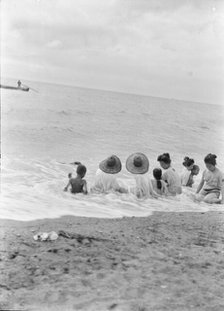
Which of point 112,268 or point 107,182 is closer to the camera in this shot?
point 112,268

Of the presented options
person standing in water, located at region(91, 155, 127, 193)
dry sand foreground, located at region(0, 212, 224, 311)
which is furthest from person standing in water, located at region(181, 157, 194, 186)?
dry sand foreground, located at region(0, 212, 224, 311)

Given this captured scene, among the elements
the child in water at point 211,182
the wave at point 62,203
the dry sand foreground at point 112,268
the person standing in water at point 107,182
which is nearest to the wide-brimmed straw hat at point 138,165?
the person standing in water at point 107,182

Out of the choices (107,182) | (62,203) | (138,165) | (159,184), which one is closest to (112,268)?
(62,203)

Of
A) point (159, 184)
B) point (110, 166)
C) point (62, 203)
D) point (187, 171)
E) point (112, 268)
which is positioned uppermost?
point (110, 166)

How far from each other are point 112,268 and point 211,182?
4.44 meters

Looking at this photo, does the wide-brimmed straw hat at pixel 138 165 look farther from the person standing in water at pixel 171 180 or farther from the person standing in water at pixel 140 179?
the person standing in water at pixel 171 180

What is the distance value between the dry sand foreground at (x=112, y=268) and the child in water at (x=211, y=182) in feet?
8.03

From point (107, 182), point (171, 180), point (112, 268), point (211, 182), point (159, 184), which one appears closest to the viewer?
→ point (112, 268)

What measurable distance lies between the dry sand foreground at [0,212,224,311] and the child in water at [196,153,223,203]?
2.45 meters

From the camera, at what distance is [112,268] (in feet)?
10.8

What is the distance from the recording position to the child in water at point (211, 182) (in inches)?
280

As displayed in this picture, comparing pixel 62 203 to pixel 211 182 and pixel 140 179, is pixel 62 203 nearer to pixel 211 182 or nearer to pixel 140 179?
pixel 140 179

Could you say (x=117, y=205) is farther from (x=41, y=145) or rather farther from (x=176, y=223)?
(x=41, y=145)

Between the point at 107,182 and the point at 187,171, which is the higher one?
the point at 187,171
